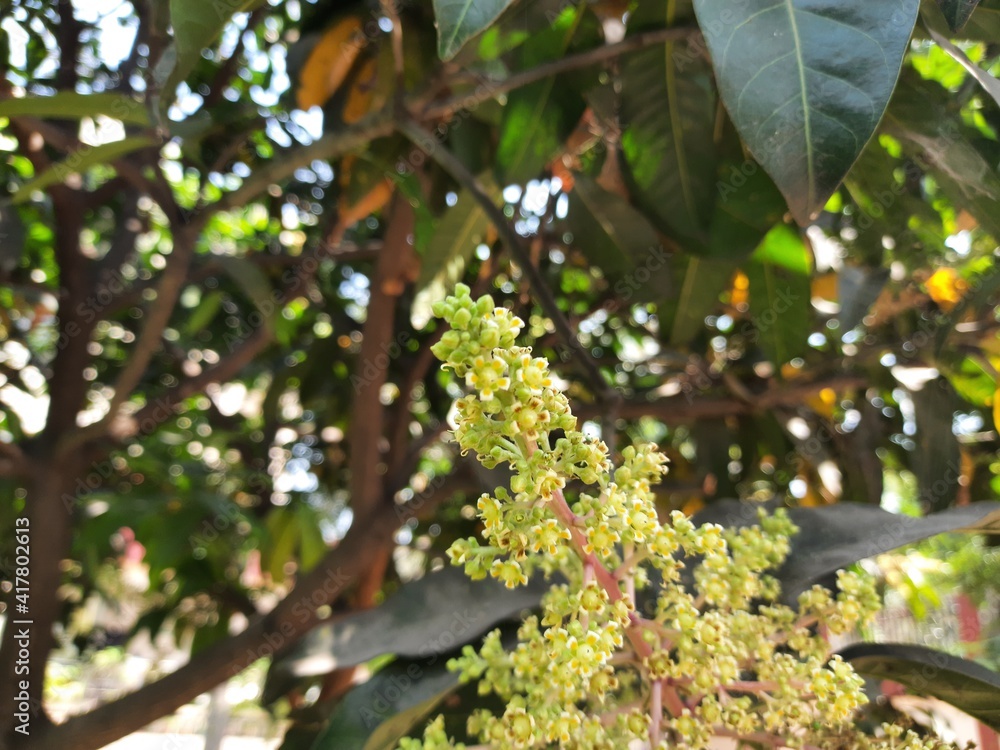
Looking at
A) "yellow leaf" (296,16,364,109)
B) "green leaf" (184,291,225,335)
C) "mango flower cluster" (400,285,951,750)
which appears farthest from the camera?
"green leaf" (184,291,225,335)

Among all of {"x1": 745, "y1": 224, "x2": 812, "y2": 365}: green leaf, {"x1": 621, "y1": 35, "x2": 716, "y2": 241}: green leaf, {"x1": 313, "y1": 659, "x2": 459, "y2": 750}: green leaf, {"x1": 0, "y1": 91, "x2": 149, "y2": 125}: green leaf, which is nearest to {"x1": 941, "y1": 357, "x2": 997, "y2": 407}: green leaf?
{"x1": 745, "y1": 224, "x2": 812, "y2": 365}: green leaf

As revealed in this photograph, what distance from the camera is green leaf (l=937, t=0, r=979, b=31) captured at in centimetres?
49

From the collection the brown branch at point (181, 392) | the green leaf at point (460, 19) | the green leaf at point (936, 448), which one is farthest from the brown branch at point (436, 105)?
the green leaf at point (936, 448)

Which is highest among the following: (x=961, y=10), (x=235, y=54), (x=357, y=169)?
(x=235, y=54)

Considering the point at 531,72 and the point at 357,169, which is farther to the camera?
the point at 357,169

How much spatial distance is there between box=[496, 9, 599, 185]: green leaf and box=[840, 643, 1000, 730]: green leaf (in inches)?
24.6

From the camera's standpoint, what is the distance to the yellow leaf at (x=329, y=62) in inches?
45.0

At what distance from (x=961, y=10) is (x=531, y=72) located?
1.50 ft

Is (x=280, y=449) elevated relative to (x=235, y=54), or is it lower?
lower

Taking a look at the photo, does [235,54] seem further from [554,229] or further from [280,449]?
[280,449]

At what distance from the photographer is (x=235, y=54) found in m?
1.41

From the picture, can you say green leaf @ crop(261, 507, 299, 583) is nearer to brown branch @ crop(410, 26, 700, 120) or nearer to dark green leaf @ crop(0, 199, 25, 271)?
dark green leaf @ crop(0, 199, 25, 271)

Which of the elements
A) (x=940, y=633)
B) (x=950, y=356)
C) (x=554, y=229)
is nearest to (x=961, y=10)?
(x=950, y=356)

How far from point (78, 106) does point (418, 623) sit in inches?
25.2
